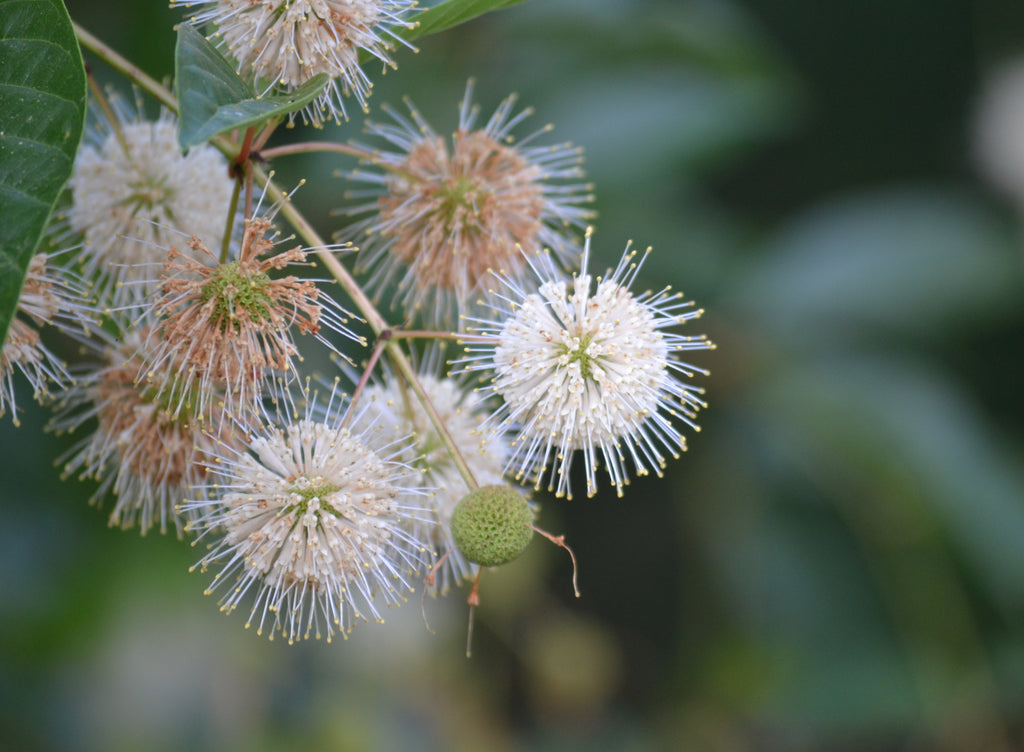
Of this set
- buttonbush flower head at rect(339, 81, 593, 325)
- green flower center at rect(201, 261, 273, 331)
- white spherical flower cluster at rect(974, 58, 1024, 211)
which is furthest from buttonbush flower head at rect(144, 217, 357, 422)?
white spherical flower cluster at rect(974, 58, 1024, 211)

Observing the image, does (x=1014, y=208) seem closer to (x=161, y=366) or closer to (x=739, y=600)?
(x=739, y=600)

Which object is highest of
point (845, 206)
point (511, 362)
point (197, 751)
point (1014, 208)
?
point (1014, 208)

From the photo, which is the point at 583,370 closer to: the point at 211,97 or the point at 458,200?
the point at 458,200

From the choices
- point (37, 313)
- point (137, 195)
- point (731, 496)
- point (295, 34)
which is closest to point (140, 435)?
point (37, 313)

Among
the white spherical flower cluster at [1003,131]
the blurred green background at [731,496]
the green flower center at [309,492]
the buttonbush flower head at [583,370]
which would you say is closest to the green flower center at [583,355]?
the buttonbush flower head at [583,370]

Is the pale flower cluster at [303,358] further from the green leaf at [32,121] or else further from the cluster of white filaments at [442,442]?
the green leaf at [32,121]

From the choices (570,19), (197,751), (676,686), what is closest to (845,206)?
(570,19)
